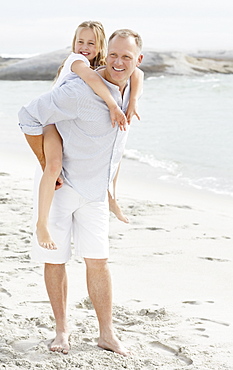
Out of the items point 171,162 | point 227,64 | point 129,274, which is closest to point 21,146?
point 171,162

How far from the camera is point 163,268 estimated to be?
427 cm

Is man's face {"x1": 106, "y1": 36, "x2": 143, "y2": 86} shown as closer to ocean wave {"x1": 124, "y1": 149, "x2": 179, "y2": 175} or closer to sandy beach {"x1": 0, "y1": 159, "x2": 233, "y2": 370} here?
sandy beach {"x1": 0, "y1": 159, "x2": 233, "y2": 370}

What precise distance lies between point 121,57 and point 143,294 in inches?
61.1

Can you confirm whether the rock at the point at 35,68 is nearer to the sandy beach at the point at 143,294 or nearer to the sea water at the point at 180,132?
the sea water at the point at 180,132

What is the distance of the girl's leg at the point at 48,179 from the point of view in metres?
2.81

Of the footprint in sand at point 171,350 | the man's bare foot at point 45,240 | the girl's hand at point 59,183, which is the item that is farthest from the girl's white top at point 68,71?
the footprint in sand at point 171,350

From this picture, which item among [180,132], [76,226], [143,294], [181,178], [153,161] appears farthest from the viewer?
[180,132]

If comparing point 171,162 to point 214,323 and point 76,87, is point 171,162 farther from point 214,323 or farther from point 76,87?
point 76,87

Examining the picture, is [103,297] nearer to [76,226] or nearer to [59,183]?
[76,226]

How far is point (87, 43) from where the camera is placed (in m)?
3.60

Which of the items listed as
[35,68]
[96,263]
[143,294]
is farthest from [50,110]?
[35,68]

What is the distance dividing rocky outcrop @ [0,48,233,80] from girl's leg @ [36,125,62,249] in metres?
22.6

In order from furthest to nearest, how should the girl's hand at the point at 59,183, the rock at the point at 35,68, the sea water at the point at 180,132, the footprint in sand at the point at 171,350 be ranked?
the rock at the point at 35,68, the sea water at the point at 180,132, the footprint in sand at the point at 171,350, the girl's hand at the point at 59,183

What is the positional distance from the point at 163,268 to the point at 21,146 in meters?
5.60
